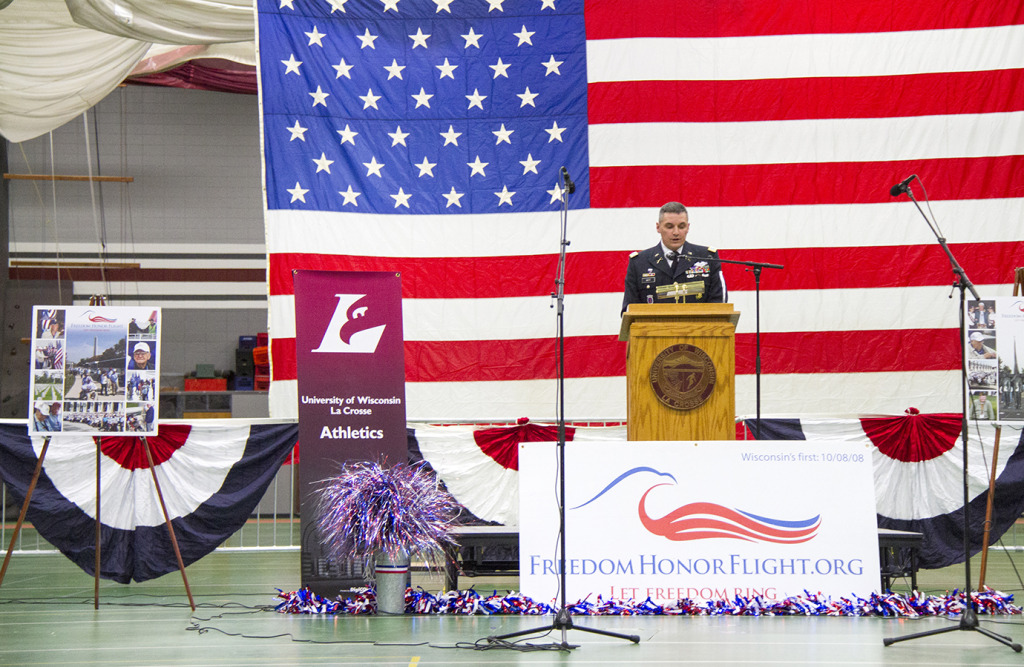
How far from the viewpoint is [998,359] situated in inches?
200

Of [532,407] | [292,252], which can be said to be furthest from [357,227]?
[532,407]

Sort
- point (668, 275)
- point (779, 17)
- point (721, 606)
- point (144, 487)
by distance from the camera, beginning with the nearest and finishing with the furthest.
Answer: point (721, 606), point (668, 275), point (144, 487), point (779, 17)

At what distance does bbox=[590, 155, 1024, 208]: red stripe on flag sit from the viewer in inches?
291

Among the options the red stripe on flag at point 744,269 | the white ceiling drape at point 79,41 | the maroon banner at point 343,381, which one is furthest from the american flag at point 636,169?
the maroon banner at point 343,381

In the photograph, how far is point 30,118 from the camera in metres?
7.94

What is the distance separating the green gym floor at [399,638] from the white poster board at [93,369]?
979 mm

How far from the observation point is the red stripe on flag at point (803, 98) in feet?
24.4

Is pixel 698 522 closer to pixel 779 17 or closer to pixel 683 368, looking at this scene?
pixel 683 368

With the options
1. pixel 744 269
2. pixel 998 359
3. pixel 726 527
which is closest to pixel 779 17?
pixel 744 269

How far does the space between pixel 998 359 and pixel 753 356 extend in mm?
2356

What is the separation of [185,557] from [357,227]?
8.40 feet

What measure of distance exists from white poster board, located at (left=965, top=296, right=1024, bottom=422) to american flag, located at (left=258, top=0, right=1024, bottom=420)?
7.23 feet

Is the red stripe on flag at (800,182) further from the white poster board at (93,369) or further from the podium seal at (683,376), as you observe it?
the white poster board at (93,369)

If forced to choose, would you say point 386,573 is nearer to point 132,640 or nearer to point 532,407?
point 132,640
